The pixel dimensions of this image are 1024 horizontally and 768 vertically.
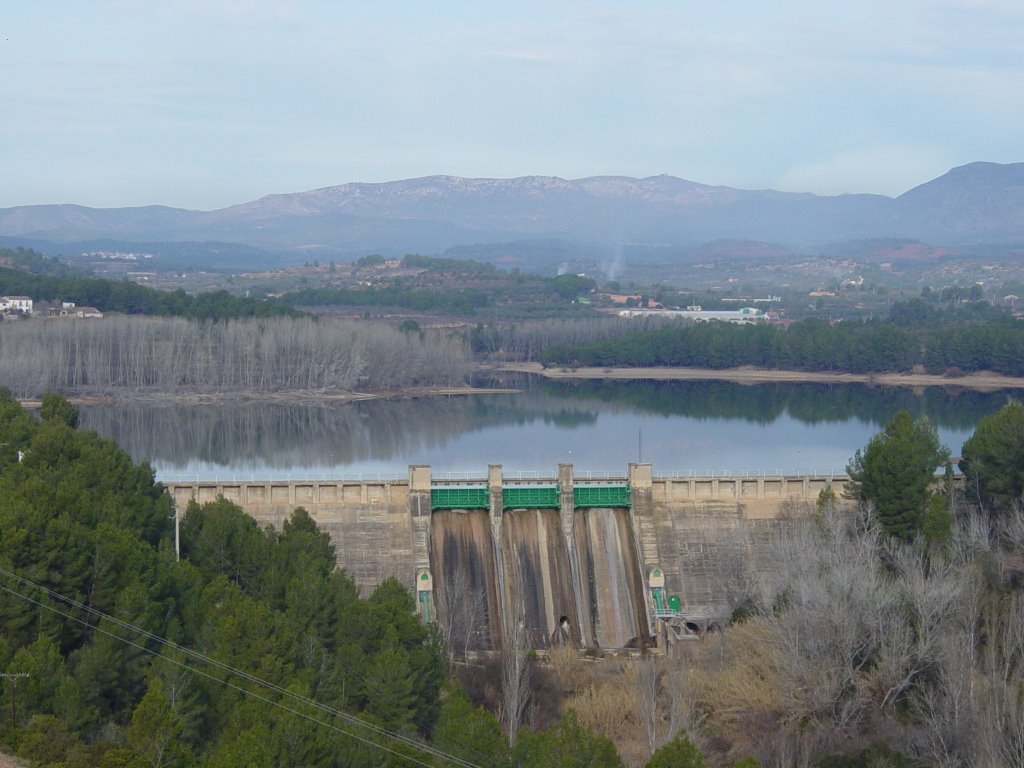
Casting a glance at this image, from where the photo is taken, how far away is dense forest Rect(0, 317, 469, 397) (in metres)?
65.6

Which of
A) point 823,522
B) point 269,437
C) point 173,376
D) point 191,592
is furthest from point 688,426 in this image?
point 191,592

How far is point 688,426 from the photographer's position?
58125mm

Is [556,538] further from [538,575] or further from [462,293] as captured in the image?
[462,293]

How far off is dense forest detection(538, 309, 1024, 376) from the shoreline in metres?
0.65

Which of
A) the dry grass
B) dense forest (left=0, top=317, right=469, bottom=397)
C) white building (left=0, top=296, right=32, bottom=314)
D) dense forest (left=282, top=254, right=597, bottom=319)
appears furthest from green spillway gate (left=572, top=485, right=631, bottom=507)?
dense forest (left=282, top=254, right=597, bottom=319)

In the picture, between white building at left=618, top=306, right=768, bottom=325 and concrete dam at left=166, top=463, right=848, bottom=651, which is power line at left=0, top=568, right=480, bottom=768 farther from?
white building at left=618, top=306, right=768, bottom=325

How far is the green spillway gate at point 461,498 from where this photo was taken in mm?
28578

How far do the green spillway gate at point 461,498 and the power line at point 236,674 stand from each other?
1109 centimetres

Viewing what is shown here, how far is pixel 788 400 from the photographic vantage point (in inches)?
2731

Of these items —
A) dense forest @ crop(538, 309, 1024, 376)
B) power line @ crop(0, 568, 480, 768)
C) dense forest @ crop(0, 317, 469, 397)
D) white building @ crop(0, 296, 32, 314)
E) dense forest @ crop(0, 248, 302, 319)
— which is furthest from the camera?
dense forest @ crop(0, 248, 302, 319)

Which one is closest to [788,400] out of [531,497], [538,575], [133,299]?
[133,299]

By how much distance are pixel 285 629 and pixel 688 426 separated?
136 ft

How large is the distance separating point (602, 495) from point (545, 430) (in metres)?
27.5

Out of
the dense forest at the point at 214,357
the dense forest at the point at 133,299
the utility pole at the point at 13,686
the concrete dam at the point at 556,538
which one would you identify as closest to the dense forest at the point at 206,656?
the utility pole at the point at 13,686
